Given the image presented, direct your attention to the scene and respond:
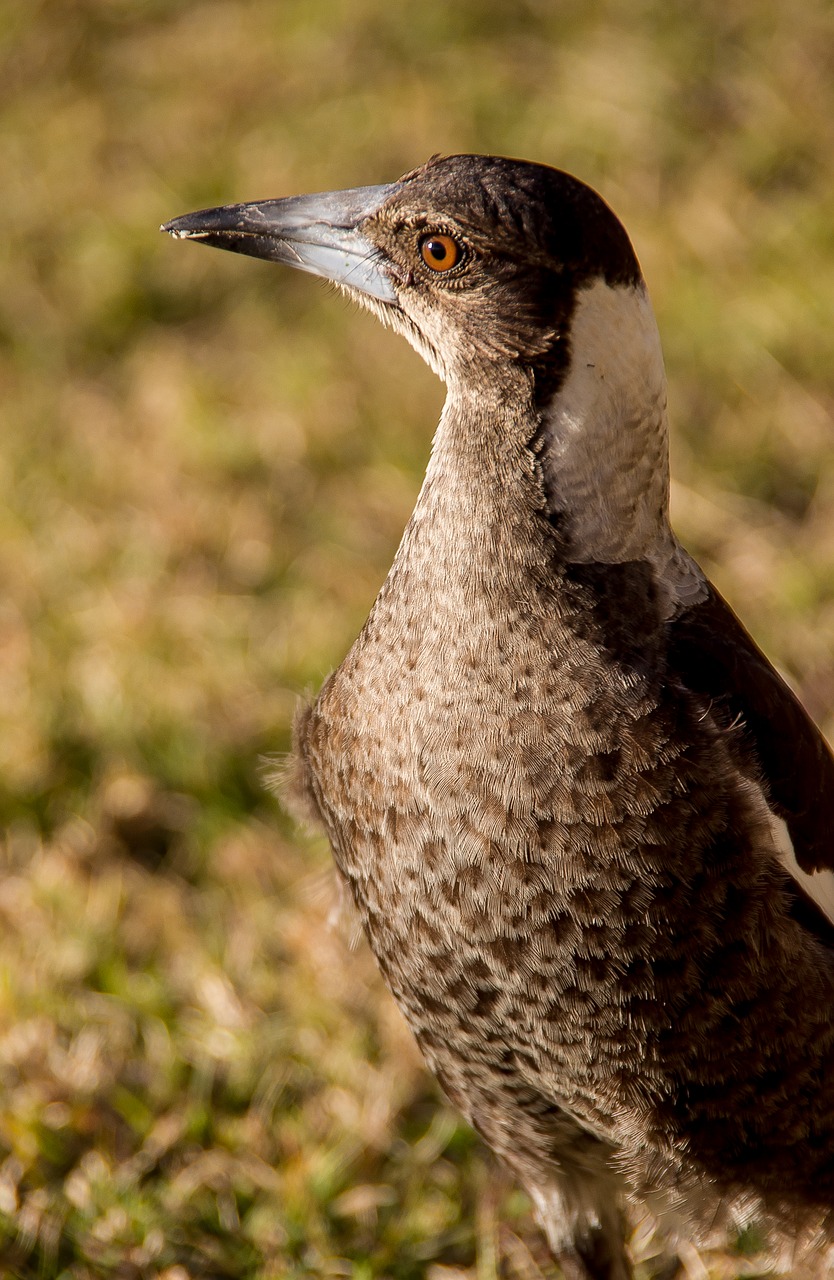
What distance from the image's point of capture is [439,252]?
5.29 ft

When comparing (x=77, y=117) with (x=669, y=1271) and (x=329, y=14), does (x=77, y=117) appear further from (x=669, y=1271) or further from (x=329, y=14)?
(x=669, y=1271)

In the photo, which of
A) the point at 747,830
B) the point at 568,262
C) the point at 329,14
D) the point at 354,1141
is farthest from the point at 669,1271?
the point at 329,14

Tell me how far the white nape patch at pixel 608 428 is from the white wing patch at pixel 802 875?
269 mm

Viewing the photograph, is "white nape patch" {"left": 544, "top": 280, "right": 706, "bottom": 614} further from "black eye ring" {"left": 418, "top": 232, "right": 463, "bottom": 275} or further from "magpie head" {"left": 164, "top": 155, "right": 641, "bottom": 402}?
"black eye ring" {"left": 418, "top": 232, "right": 463, "bottom": 275}

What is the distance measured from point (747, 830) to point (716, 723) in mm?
118

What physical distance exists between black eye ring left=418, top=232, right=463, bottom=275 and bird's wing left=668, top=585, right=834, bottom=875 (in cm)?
47

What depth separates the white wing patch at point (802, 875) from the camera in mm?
1566

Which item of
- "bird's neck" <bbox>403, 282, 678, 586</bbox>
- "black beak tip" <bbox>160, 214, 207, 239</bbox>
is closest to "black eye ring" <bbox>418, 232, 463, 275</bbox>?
"bird's neck" <bbox>403, 282, 678, 586</bbox>

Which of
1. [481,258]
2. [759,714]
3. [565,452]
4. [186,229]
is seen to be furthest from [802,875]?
[186,229]

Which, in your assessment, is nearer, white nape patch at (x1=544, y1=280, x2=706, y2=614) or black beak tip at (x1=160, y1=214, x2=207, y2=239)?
white nape patch at (x1=544, y1=280, x2=706, y2=614)

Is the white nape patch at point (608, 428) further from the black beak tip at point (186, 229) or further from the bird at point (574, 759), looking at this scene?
the black beak tip at point (186, 229)

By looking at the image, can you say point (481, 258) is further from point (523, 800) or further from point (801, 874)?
point (801, 874)

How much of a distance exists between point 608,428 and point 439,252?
0.93 feet

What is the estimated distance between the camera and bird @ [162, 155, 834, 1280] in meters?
1.50
